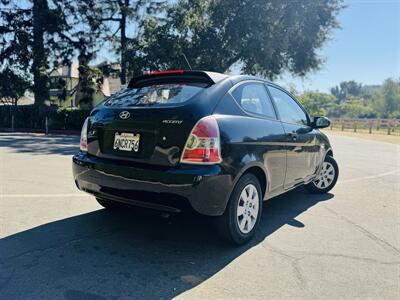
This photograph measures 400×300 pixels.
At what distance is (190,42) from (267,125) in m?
19.0

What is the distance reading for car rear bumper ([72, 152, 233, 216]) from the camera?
10.5 feet

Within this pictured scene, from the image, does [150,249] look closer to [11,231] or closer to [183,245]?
[183,245]

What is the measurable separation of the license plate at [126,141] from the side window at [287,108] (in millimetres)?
2031

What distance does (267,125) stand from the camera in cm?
414

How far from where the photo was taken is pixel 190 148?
3.27 metres

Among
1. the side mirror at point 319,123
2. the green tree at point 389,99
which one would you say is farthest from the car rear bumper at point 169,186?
the green tree at point 389,99

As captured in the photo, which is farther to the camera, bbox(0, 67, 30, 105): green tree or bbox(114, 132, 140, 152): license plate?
bbox(0, 67, 30, 105): green tree

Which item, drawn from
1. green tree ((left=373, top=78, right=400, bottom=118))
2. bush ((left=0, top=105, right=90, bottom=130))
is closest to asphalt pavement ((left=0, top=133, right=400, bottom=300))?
bush ((left=0, top=105, right=90, bottom=130))

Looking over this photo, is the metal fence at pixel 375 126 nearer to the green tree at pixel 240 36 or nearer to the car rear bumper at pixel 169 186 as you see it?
the green tree at pixel 240 36

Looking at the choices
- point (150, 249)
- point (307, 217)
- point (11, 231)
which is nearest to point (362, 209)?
point (307, 217)

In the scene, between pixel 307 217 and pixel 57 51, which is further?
pixel 57 51

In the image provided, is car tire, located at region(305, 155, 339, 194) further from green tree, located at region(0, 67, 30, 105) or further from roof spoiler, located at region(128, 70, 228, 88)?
green tree, located at region(0, 67, 30, 105)

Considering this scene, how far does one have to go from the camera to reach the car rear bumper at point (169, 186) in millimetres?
3186

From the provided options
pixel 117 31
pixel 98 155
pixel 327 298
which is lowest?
pixel 327 298
